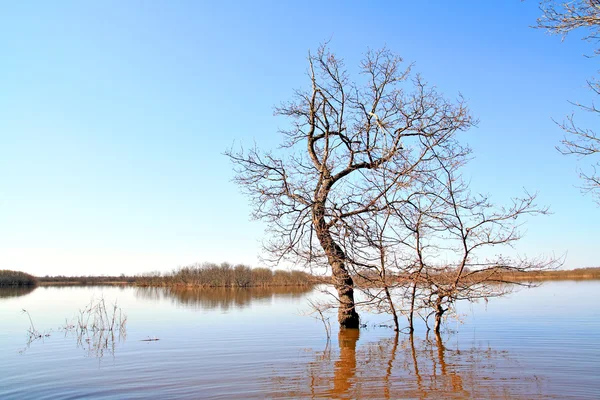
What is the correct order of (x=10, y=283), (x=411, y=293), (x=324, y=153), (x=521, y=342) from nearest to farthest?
(x=521, y=342) < (x=411, y=293) < (x=324, y=153) < (x=10, y=283)

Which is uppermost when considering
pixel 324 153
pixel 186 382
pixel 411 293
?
pixel 324 153

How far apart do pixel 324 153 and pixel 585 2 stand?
7.83 m

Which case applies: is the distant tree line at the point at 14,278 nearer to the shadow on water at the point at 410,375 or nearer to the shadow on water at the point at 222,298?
the shadow on water at the point at 222,298

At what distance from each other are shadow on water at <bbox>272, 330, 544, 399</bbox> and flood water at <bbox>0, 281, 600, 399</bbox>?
2 cm

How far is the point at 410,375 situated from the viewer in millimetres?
8492

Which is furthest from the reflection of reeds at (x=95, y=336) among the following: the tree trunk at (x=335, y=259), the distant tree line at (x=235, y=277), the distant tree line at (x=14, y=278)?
the distant tree line at (x=14, y=278)

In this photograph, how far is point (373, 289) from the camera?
44.0ft

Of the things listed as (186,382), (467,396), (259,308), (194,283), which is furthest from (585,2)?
(194,283)

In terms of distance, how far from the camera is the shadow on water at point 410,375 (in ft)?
24.1

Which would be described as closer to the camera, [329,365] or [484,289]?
[329,365]

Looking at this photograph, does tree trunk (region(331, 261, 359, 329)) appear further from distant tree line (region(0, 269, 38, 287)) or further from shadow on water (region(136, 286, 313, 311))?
distant tree line (region(0, 269, 38, 287))

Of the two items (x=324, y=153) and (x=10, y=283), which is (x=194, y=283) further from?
(x=324, y=153)

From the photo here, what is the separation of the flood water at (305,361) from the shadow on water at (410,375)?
0.02 m

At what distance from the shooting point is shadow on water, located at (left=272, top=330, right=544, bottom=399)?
7.33 meters
